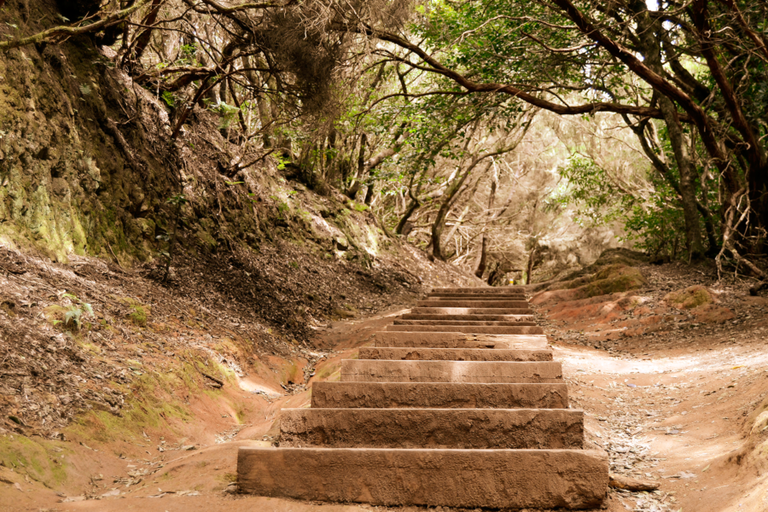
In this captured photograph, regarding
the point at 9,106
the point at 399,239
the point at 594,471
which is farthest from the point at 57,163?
the point at 399,239

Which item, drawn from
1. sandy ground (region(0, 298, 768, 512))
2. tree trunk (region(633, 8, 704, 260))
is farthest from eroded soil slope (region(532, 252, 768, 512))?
tree trunk (region(633, 8, 704, 260))

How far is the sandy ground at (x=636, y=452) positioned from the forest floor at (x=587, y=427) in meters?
0.01

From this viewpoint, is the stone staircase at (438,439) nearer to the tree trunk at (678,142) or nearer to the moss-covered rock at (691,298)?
the moss-covered rock at (691,298)

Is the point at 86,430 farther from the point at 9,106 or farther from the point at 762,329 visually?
the point at 762,329

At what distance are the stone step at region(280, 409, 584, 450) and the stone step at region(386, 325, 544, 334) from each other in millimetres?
1809

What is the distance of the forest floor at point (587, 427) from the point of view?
9.80ft

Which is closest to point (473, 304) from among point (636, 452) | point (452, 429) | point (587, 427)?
point (587, 427)

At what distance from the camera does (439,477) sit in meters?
3.02

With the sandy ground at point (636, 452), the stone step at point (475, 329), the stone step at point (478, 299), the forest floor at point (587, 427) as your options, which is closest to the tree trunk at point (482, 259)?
the forest floor at point (587, 427)

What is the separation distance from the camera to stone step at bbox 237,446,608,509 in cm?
297

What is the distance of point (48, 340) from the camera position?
161 inches

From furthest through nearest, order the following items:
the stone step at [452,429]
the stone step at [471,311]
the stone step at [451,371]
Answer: the stone step at [471,311]
the stone step at [451,371]
the stone step at [452,429]

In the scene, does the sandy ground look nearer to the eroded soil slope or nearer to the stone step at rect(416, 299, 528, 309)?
the eroded soil slope

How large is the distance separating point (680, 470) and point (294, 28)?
5.95 meters
